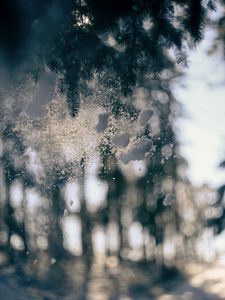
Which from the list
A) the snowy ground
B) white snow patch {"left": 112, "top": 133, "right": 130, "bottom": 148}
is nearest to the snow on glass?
white snow patch {"left": 112, "top": 133, "right": 130, "bottom": 148}

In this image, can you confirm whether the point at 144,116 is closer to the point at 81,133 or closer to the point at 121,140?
the point at 121,140

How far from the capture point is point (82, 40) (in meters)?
2.10

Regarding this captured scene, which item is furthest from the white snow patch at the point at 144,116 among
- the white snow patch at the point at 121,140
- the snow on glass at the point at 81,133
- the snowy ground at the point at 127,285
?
the snowy ground at the point at 127,285

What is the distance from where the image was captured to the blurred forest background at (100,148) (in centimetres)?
205

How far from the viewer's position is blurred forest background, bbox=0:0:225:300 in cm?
205

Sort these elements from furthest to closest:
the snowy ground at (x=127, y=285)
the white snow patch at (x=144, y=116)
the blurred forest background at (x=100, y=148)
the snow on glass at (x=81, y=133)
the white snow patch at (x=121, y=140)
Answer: the snowy ground at (x=127, y=285) < the white snow patch at (x=144, y=116) < the white snow patch at (x=121, y=140) < the snow on glass at (x=81, y=133) < the blurred forest background at (x=100, y=148)

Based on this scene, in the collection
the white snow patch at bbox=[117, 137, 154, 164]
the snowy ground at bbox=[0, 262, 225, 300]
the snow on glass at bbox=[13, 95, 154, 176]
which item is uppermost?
the white snow patch at bbox=[117, 137, 154, 164]

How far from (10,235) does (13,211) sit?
2.21 feet

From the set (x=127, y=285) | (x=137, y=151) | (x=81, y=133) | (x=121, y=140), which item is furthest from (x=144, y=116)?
(x=127, y=285)

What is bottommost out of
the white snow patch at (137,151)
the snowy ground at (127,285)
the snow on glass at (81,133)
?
the snowy ground at (127,285)

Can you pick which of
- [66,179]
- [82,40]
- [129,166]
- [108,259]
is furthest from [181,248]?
[82,40]

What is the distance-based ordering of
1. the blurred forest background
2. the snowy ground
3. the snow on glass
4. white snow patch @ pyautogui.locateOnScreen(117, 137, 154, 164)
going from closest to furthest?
the blurred forest background → the snow on glass → white snow patch @ pyautogui.locateOnScreen(117, 137, 154, 164) → the snowy ground

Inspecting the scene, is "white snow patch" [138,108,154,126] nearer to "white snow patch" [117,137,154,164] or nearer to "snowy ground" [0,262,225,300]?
"white snow patch" [117,137,154,164]

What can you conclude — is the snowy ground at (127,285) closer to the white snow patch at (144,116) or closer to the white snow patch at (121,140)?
the white snow patch at (121,140)
